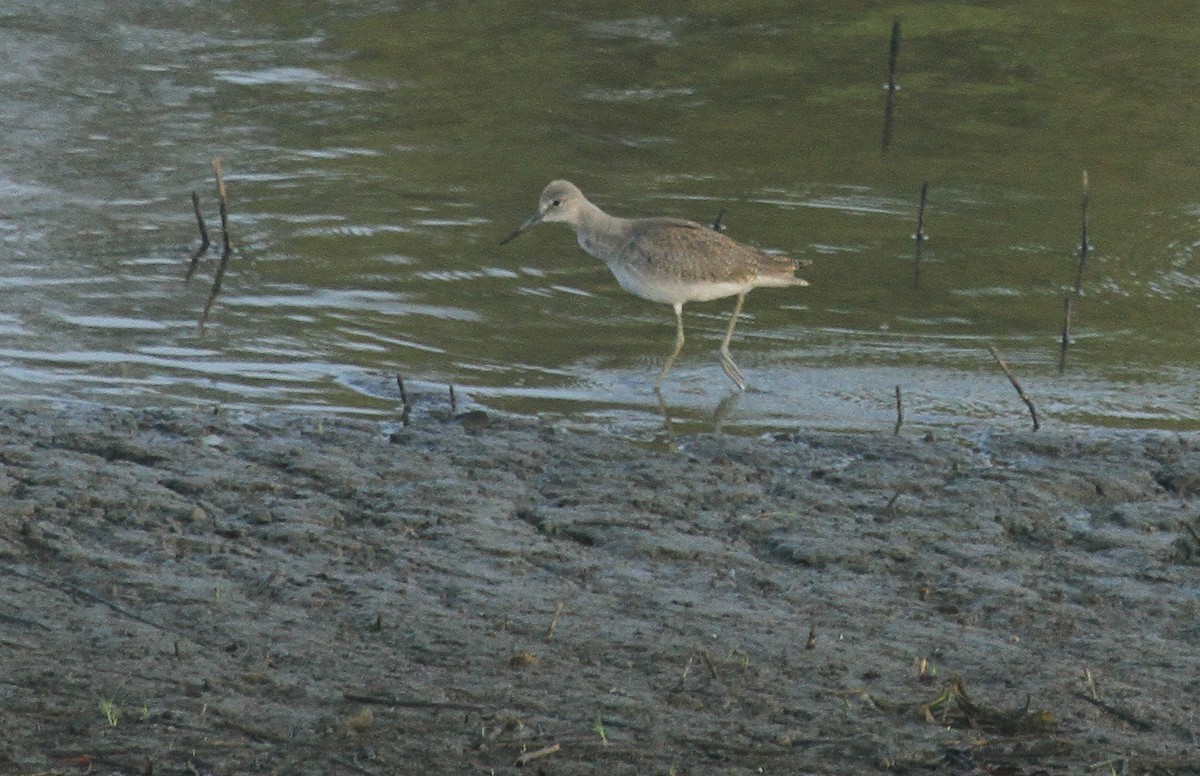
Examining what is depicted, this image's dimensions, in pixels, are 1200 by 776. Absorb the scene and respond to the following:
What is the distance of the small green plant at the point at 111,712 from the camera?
4582 millimetres

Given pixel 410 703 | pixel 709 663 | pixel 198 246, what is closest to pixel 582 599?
pixel 709 663

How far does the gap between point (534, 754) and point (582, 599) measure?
1.29 m

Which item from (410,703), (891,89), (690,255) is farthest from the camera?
(891,89)

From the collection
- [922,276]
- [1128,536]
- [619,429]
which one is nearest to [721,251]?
[619,429]

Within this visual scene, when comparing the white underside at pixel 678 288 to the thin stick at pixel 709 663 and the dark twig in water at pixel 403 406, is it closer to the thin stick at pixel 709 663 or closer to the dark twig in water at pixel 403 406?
the dark twig in water at pixel 403 406

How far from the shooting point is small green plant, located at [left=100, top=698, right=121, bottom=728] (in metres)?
4.58

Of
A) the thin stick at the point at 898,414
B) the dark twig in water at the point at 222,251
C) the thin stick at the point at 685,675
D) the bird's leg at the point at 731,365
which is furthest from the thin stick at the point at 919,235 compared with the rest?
the thin stick at the point at 685,675

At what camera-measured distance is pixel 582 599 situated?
575 centimetres

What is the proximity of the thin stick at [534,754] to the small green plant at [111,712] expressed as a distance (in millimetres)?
1010

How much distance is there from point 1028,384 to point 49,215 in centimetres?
630

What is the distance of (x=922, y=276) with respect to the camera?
11109 millimetres

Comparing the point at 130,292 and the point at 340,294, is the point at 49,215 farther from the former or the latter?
the point at 340,294

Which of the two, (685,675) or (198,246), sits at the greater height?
(685,675)

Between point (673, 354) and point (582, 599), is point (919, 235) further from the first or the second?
point (582, 599)
